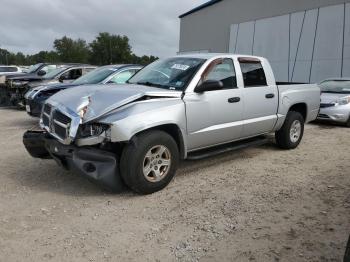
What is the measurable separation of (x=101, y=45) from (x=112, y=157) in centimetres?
8377

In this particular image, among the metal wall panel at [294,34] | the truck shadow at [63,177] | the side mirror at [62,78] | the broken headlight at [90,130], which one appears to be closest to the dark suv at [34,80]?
the side mirror at [62,78]

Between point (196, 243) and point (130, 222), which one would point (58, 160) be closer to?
point (130, 222)

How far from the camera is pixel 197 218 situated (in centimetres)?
414

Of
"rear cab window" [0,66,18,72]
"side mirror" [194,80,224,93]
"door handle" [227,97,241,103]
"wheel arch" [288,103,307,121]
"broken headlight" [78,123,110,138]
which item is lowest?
"broken headlight" [78,123,110,138]

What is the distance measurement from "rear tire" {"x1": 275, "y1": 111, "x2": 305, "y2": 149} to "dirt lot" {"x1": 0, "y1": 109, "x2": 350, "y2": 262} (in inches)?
37.1

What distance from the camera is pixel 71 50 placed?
302ft

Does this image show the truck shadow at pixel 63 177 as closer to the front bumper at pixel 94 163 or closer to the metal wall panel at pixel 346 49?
the front bumper at pixel 94 163

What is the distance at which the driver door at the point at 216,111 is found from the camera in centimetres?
521

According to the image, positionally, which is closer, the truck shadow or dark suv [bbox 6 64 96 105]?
the truck shadow

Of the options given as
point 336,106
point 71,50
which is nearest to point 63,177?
point 336,106

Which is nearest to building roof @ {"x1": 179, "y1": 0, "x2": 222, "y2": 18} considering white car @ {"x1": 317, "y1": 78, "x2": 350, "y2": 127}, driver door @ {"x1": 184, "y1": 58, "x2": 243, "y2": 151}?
white car @ {"x1": 317, "y1": 78, "x2": 350, "y2": 127}

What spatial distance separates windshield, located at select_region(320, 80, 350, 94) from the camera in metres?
11.8

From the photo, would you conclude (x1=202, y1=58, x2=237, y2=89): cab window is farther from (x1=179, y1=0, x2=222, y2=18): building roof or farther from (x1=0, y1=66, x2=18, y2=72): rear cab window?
(x1=179, y1=0, x2=222, y2=18): building roof

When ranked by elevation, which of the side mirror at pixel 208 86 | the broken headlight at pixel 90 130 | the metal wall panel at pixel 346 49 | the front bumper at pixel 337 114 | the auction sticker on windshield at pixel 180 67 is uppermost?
the metal wall panel at pixel 346 49
